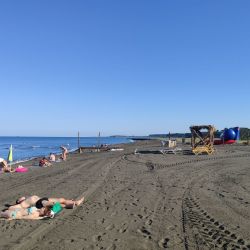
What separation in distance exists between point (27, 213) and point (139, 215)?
9.13ft

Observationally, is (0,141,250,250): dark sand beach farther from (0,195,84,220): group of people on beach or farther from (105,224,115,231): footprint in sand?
(0,195,84,220): group of people on beach

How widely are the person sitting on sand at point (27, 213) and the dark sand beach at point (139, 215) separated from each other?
0.78 ft

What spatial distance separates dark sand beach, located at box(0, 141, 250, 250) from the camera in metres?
7.65

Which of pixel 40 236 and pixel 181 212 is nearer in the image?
pixel 40 236

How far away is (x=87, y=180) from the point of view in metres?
17.2

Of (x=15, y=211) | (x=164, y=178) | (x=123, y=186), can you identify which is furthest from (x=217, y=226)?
(x=164, y=178)

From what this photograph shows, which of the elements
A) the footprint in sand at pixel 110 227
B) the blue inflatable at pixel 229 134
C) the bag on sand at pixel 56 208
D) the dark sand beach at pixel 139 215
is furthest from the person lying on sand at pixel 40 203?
the blue inflatable at pixel 229 134

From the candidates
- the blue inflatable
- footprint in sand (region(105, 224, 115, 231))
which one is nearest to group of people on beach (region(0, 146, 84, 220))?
footprint in sand (region(105, 224, 115, 231))

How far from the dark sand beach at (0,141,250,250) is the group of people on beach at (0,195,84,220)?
0.23 metres

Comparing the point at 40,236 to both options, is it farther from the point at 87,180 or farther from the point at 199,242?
the point at 87,180

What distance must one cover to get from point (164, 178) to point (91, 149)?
2829 cm

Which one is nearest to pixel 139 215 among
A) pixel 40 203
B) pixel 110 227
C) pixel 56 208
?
pixel 110 227

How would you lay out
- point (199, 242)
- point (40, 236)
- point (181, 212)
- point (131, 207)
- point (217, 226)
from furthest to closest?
point (131, 207) < point (181, 212) < point (217, 226) < point (40, 236) < point (199, 242)

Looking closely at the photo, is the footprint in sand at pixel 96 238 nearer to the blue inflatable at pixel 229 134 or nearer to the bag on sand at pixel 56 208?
the bag on sand at pixel 56 208
